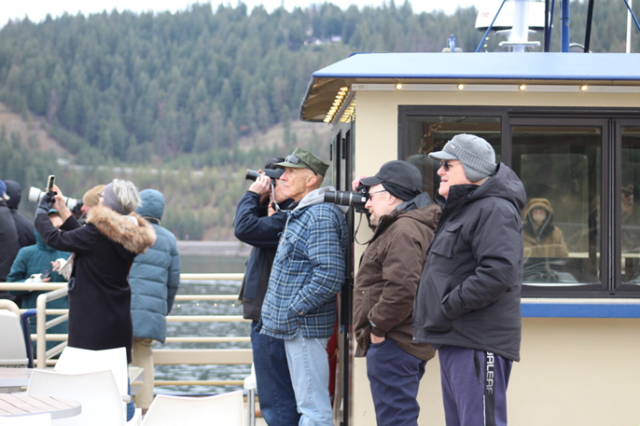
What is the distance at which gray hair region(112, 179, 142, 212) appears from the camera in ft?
13.8

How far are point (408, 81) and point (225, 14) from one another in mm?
82512

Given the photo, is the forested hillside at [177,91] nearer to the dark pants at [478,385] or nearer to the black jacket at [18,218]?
the black jacket at [18,218]

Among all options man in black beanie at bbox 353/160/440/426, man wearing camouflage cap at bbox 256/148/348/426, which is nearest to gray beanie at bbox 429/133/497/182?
man in black beanie at bbox 353/160/440/426

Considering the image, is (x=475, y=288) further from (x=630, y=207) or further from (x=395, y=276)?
(x=630, y=207)

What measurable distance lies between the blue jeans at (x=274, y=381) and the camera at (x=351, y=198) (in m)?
0.84

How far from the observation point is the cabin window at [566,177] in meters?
3.78

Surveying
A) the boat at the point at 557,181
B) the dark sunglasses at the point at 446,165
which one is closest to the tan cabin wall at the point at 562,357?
the boat at the point at 557,181

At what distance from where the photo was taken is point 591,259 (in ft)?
12.4

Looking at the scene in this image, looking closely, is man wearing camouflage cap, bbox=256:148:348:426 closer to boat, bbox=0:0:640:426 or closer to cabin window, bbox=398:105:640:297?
boat, bbox=0:0:640:426

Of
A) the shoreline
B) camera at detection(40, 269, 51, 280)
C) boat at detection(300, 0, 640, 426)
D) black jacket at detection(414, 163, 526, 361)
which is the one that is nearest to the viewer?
black jacket at detection(414, 163, 526, 361)

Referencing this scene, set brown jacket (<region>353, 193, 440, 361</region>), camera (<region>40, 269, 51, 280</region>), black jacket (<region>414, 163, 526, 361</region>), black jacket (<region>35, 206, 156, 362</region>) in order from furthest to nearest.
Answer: camera (<region>40, 269, 51, 280</region>)
black jacket (<region>35, 206, 156, 362</region>)
brown jacket (<region>353, 193, 440, 361</region>)
black jacket (<region>414, 163, 526, 361</region>)

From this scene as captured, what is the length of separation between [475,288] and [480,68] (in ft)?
4.59

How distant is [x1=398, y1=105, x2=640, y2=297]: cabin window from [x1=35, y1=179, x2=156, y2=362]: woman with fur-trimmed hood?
154cm

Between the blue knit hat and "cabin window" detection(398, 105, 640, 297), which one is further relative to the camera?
the blue knit hat
